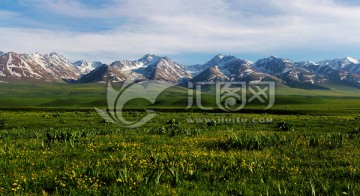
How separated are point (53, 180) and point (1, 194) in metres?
1.65

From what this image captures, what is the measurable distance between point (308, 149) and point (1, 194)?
12608 millimetres

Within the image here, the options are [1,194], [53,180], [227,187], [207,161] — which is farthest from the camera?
[207,161]

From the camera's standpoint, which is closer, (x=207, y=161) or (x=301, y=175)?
(x=301, y=175)

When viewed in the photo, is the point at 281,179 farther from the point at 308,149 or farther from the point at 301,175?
the point at 308,149

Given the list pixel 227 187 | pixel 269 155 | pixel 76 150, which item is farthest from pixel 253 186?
pixel 76 150

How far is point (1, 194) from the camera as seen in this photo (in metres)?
8.45

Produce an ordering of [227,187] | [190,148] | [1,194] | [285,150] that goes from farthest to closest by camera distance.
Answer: [190,148] → [285,150] → [227,187] → [1,194]

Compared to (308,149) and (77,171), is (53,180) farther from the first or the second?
(308,149)

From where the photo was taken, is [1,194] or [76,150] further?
[76,150]

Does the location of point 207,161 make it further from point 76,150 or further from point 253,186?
point 76,150

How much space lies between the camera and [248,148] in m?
16.5

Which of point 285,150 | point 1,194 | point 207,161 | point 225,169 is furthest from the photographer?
point 285,150

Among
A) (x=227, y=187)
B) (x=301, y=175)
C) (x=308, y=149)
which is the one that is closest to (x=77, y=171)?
(x=227, y=187)

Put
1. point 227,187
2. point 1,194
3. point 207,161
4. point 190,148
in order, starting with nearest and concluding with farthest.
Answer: point 1,194 < point 227,187 < point 207,161 < point 190,148
